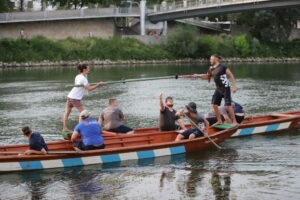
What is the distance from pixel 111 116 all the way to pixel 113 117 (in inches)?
3.0

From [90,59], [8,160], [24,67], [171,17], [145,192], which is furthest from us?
[171,17]

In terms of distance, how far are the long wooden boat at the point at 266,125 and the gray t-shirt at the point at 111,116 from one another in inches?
44.6

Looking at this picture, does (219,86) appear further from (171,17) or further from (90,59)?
(171,17)

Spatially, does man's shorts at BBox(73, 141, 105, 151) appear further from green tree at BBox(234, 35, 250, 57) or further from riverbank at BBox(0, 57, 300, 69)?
green tree at BBox(234, 35, 250, 57)

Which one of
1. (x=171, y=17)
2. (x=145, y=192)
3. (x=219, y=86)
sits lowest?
(x=145, y=192)

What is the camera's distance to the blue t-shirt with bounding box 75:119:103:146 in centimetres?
1574

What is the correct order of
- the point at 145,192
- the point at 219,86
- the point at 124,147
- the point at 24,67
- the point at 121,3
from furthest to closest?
the point at 121,3 < the point at 24,67 < the point at 219,86 < the point at 124,147 < the point at 145,192

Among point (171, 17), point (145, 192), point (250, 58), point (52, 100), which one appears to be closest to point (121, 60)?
point (171, 17)

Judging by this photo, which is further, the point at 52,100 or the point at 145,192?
the point at 52,100

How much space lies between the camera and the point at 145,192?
13617 mm

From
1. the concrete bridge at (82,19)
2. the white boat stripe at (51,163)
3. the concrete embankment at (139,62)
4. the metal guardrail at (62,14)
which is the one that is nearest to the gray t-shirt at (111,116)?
the white boat stripe at (51,163)

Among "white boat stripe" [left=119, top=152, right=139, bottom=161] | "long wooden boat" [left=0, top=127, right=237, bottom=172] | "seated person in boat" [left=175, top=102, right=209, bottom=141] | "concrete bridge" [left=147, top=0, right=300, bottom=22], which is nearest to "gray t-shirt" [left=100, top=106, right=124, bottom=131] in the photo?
"long wooden boat" [left=0, top=127, right=237, bottom=172]

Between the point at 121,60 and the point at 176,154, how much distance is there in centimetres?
5629

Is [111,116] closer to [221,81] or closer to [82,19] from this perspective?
[221,81]
